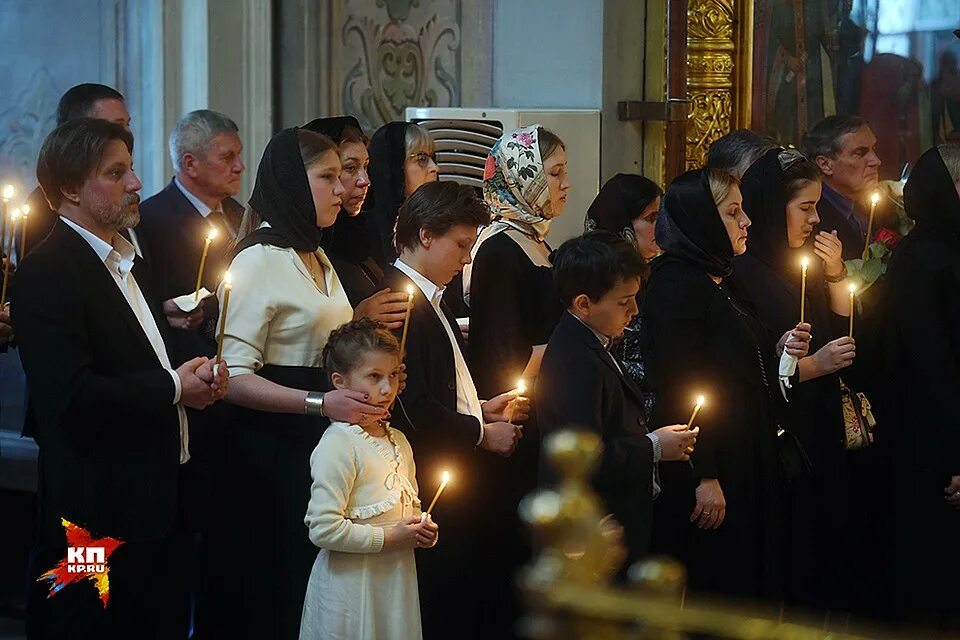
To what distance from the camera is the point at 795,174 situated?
5.40 metres

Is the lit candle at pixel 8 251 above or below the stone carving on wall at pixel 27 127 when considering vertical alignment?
below

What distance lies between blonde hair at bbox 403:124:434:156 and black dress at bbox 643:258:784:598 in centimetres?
119

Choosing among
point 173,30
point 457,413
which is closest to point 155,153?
point 173,30

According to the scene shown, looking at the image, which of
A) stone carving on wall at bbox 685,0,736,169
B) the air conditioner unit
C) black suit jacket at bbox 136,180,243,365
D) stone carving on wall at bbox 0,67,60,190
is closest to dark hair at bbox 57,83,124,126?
black suit jacket at bbox 136,180,243,365

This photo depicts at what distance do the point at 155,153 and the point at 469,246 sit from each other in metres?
2.84

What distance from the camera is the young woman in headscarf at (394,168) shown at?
220 inches

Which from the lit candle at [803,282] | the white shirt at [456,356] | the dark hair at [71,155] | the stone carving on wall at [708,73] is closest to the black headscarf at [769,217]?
the lit candle at [803,282]

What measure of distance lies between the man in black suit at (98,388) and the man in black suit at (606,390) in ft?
3.32

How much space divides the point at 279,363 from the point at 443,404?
0.50 m

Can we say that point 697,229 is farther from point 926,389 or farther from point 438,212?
point 926,389

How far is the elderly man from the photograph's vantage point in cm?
532

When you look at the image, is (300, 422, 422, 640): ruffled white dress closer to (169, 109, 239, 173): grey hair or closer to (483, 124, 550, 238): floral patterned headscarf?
(483, 124, 550, 238): floral patterned headscarf

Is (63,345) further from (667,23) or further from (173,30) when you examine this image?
(667,23)

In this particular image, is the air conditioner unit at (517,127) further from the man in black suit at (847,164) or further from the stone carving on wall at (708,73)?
the man in black suit at (847,164)
